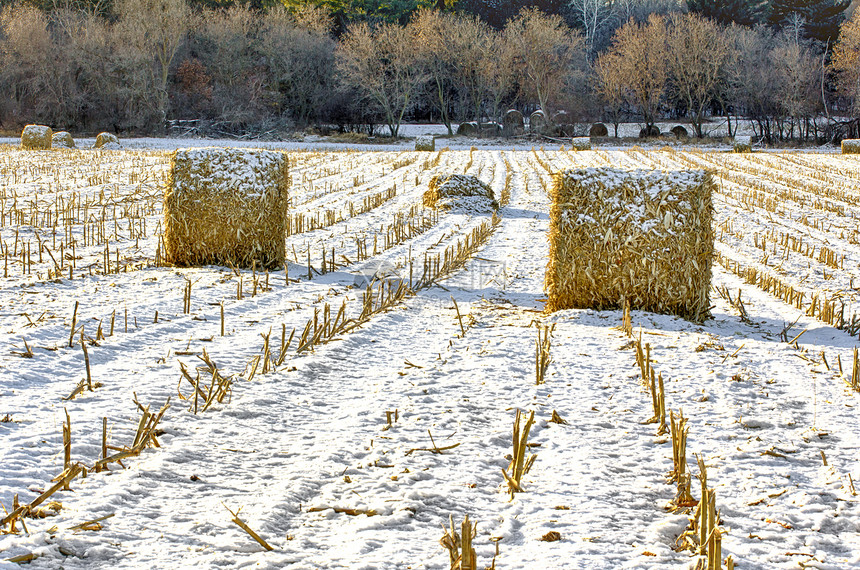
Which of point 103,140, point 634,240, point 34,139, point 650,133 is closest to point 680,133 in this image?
point 650,133

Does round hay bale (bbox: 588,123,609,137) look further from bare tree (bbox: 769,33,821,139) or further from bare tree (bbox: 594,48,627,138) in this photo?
bare tree (bbox: 769,33,821,139)

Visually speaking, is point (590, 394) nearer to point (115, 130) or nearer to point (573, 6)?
point (115, 130)

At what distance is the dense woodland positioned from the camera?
43594 millimetres

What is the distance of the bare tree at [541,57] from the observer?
47906mm

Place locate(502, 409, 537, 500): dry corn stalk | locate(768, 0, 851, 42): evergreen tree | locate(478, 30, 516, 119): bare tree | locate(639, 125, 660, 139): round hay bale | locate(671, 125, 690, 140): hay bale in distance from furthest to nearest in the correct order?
locate(768, 0, 851, 42): evergreen tree
locate(478, 30, 516, 119): bare tree
locate(639, 125, 660, 139): round hay bale
locate(671, 125, 690, 140): hay bale in distance
locate(502, 409, 537, 500): dry corn stalk

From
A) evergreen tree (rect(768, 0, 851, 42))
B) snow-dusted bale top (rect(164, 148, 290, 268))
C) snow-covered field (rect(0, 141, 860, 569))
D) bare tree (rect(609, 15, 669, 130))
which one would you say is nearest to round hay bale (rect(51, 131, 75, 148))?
snow-covered field (rect(0, 141, 860, 569))

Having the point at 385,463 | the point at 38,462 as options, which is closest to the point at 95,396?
the point at 38,462

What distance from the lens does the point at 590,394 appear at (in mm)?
4250

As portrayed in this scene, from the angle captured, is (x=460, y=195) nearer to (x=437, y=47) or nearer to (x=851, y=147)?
(x=851, y=147)

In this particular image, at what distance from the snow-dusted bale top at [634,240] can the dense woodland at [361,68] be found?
40.0 m

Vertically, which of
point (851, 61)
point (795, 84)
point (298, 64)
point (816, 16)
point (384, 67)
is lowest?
point (795, 84)

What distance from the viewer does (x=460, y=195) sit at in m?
13.5

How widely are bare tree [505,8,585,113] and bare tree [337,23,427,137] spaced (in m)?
6.57

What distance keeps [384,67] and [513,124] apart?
361 inches
